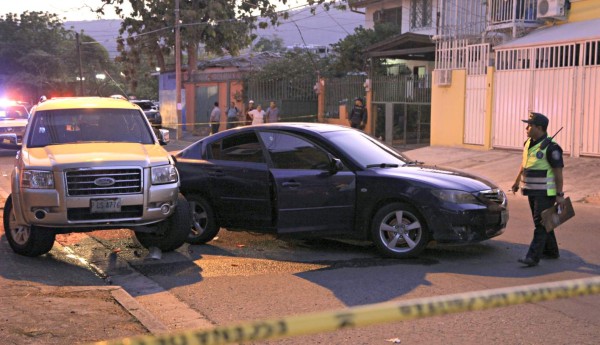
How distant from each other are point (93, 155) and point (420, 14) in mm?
27795

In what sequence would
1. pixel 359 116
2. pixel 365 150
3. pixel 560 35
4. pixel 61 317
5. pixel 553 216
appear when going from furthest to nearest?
pixel 359 116 → pixel 560 35 → pixel 365 150 → pixel 553 216 → pixel 61 317

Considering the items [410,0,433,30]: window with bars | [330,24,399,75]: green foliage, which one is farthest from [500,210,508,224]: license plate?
[410,0,433,30]: window with bars

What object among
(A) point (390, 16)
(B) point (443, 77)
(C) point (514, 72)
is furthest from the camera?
(A) point (390, 16)

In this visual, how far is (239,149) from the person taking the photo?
852cm

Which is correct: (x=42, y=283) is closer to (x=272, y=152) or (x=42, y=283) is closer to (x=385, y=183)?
(x=272, y=152)

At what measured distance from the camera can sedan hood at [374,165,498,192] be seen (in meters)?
7.44

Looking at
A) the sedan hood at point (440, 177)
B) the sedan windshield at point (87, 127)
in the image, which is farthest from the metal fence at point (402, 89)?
the sedan windshield at point (87, 127)

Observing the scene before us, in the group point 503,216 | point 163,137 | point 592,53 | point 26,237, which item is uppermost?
point 592,53

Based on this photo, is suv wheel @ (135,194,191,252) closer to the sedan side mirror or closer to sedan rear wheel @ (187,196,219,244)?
sedan rear wheel @ (187,196,219,244)

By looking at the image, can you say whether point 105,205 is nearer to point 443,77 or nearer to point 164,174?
point 164,174

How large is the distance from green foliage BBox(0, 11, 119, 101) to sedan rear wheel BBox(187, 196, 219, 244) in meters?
48.6

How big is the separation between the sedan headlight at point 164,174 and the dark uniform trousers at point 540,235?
3991mm

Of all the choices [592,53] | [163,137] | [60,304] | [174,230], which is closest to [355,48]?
[592,53]

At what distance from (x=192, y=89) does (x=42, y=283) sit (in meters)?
31.1
